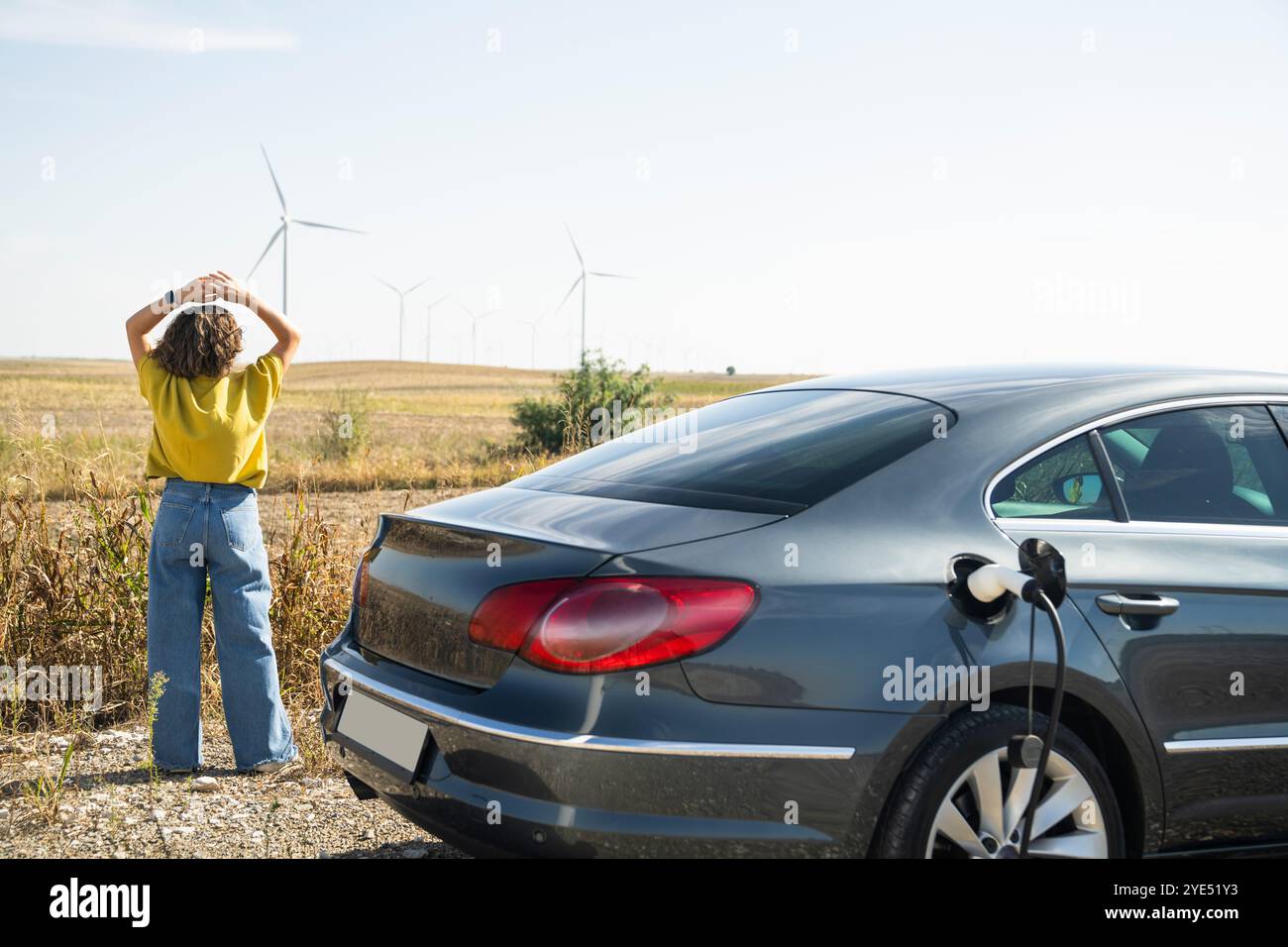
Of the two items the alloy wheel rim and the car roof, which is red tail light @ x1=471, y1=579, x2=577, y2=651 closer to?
the alloy wheel rim

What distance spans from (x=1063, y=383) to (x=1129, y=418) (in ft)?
0.68

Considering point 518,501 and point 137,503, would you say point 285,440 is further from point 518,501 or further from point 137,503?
point 518,501

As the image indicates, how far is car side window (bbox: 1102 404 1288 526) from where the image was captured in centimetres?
344

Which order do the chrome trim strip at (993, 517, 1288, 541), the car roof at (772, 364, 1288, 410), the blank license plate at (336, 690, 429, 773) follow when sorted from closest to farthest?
1. the blank license plate at (336, 690, 429, 773)
2. the chrome trim strip at (993, 517, 1288, 541)
3. the car roof at (772, 364, 1288, 410)

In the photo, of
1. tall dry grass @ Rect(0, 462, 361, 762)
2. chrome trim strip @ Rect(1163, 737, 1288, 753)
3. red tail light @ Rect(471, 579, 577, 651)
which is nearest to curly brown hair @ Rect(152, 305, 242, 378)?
tall dry grass @ Rect(0, 462, 361, 762)

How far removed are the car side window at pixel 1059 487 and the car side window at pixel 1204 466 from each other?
10 cm

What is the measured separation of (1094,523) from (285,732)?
10.7 ft

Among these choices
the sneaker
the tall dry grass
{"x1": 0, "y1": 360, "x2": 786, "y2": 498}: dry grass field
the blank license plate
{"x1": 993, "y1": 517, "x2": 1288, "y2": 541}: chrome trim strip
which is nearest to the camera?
the blank license plate

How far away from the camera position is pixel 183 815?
4.35 m

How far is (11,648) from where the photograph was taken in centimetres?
564

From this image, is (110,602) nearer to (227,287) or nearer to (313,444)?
(227,287)

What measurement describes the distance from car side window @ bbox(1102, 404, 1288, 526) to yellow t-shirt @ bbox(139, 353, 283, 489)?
3.07m

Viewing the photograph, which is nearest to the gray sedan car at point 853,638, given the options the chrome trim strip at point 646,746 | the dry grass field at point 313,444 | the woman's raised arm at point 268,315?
the chrome trim strip at point 646,746

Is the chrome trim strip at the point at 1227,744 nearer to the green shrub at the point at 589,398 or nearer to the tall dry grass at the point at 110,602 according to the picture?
the tall dry grass at the point at 110,602
